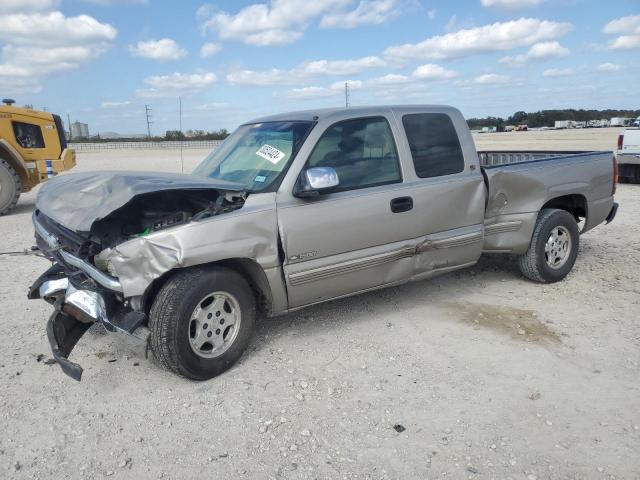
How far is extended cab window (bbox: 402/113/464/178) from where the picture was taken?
470cm

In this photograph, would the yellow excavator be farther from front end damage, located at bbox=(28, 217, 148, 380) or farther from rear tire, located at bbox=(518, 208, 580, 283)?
rear tire, located at bbox=(518, 208, 580, 283)

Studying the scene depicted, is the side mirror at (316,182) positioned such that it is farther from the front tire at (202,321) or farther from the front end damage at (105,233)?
the front tire at (202,321)

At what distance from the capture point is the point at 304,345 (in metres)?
4.32

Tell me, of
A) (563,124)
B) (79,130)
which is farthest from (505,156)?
(563,124)

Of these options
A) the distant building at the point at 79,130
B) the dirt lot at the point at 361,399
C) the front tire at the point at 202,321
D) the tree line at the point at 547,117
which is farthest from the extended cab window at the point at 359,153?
the tree line at the point at 547,117

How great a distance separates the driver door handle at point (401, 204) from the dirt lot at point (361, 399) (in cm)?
101

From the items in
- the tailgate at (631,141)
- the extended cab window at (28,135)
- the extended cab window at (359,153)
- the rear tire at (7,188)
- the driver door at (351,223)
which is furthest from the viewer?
the tailgate at (631,141)

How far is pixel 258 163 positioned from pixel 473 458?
103 inches

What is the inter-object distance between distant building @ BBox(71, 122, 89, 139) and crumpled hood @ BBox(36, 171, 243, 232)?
2883 inches

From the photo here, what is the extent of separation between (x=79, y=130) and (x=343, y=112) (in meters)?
76.0

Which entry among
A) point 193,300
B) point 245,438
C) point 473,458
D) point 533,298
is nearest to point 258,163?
point 193,300

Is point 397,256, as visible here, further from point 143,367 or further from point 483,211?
point 143,367

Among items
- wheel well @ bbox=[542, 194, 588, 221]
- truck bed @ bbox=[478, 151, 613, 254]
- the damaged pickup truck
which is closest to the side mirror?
the damaged pickup truck

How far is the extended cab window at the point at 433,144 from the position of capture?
4695 millimetres
